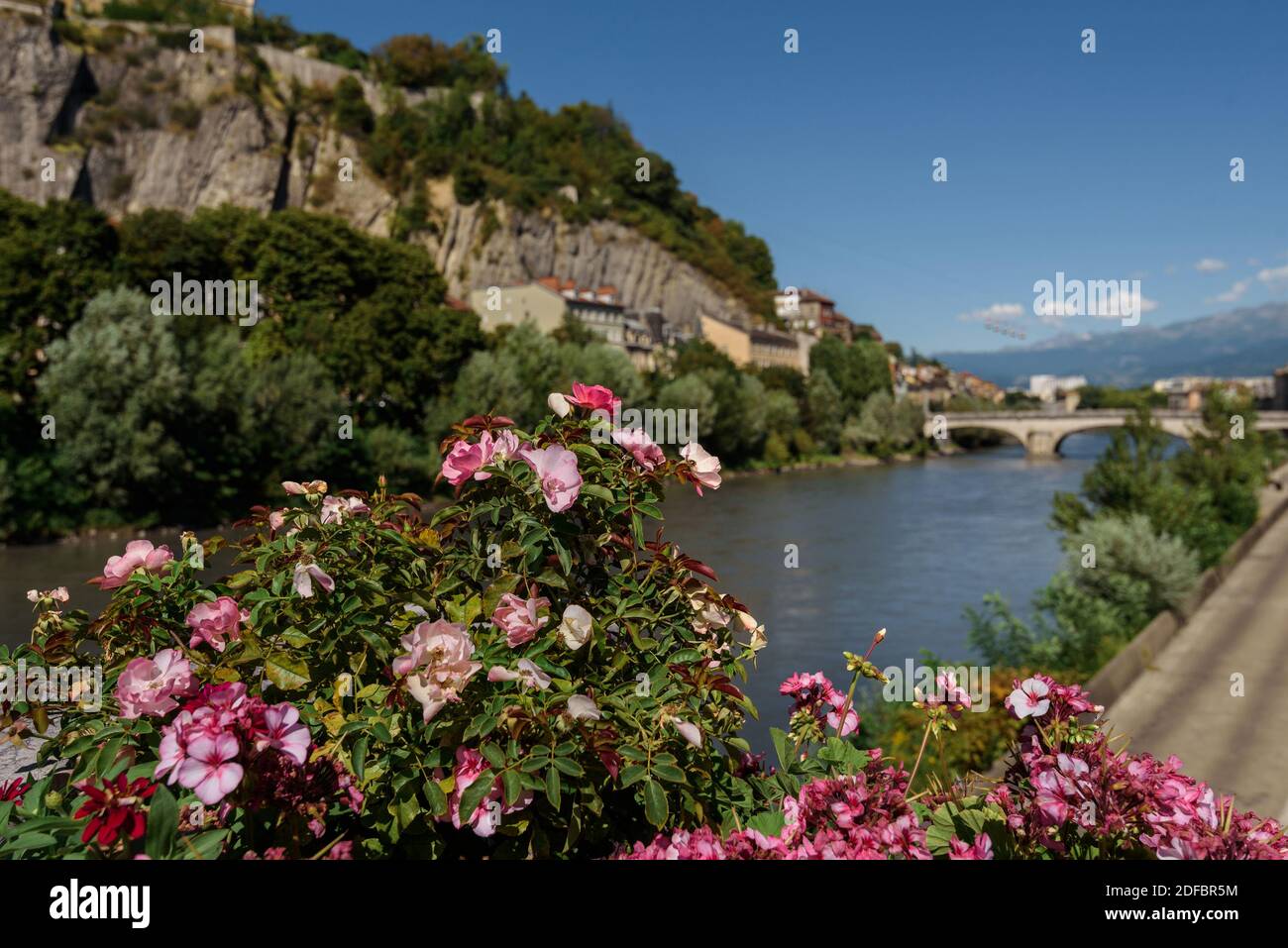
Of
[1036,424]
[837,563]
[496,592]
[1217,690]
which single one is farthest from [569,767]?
[1036,424]

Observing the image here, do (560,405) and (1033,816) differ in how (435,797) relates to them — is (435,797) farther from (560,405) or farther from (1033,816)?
(1033,816)

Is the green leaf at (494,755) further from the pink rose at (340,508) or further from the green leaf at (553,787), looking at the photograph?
the pink rose at (340,508)

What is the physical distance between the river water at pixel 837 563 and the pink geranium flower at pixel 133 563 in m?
8.25

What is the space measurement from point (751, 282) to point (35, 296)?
278 feet

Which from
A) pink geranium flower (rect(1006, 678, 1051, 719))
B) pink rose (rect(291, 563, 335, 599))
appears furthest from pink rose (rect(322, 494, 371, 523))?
pink geranium flower (rect(1006, 678, 1051, 719))

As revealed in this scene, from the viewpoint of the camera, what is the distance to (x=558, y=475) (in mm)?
2301

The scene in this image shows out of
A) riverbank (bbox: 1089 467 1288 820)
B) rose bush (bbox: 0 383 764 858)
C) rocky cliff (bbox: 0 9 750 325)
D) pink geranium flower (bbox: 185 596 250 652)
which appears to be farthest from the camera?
rocky cliff (bbox: 0 9 750 325)

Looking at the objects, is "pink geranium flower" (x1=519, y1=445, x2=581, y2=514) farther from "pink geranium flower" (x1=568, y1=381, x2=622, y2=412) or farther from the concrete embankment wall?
the concrete embankment wall

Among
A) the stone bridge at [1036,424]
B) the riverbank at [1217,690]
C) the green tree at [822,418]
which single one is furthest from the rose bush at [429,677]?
the stone bridge at [1036,424]

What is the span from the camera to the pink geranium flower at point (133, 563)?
2.55m

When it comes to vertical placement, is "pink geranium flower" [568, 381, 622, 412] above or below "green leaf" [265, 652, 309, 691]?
above

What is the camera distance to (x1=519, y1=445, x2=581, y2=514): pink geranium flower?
228 cm

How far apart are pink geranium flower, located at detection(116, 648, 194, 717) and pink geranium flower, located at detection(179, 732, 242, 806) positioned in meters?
0.29

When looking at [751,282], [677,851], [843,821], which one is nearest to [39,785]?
[677,851]
